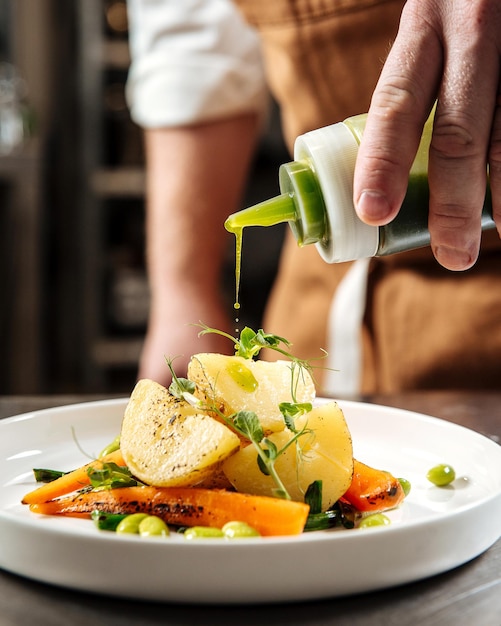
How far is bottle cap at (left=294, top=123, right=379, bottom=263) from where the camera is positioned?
913mm

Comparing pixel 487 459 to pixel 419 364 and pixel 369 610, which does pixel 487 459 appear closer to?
pixel 369 610

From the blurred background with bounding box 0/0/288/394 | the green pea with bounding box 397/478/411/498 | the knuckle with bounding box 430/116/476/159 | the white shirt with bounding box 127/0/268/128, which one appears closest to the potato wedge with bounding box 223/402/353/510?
the green pea with bounding box 397/478/411/498

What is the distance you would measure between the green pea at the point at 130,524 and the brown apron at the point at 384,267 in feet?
3.68

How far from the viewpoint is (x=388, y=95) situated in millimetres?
911

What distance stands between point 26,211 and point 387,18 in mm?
2526

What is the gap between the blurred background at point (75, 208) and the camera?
399 cm

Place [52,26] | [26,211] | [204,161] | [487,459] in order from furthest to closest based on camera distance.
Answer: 1. [52,26]
2. [26,211]
3. [204,161]
4. [487,459]

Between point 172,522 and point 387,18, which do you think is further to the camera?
point 387,18

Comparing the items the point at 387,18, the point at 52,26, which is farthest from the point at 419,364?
the point at 52,26

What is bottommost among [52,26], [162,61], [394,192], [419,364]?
[419,364]

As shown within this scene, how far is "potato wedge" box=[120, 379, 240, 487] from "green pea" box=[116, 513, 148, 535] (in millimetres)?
43

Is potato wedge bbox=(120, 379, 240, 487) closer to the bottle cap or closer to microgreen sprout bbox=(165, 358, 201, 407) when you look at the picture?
microgreen sprout bbox=(165, 358, 201, 407)

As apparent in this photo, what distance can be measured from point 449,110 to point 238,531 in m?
0.49

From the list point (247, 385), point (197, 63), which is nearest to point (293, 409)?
point (247, 385)
